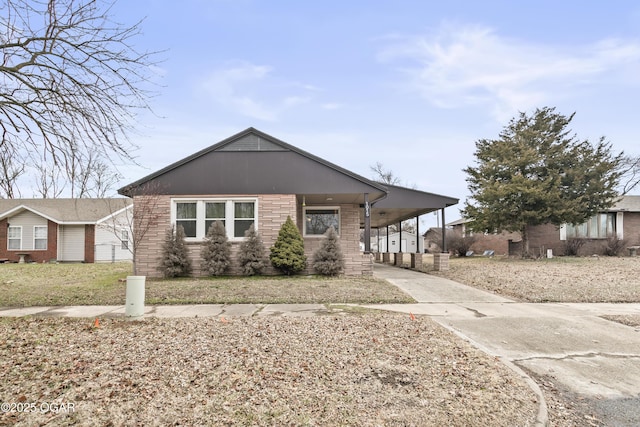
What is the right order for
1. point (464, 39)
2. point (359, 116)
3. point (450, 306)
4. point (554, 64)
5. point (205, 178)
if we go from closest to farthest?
point (450, 306)
point (464, 39)
point (554, 64)
point (205, 178)
point (359, 116)

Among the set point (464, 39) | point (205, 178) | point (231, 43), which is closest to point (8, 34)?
point (231, 43)

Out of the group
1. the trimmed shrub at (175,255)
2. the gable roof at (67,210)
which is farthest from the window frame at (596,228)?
the gable roof at (67,210)

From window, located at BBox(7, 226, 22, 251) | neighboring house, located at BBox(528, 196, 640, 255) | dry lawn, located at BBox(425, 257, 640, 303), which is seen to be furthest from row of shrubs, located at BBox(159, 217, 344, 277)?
neighboring house, located at BBox(528, 196, 640, 255)

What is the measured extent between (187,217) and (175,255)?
5.04ft

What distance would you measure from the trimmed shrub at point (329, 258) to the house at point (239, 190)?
47cm

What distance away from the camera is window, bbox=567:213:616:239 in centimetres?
2534

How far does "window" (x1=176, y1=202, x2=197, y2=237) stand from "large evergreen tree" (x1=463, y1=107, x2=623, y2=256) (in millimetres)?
14981

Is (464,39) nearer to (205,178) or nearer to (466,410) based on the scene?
(205,178)

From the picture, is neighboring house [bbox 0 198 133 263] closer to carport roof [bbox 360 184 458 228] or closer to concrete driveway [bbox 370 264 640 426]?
carport roof [bbox 360 184 458 228]

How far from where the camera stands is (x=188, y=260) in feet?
43.3

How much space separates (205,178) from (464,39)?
384 inches

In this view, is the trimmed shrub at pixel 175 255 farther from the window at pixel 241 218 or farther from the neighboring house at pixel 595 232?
the neighboring house at pixel 595 232

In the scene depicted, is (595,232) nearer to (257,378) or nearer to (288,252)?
(288,252)

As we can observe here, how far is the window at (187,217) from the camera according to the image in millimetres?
13758
